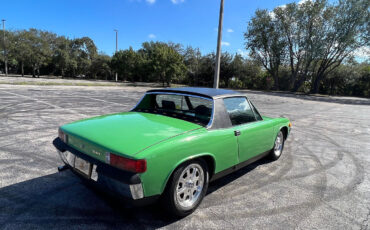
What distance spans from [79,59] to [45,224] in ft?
182

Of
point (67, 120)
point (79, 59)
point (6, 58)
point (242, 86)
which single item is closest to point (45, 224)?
point (67, 120)

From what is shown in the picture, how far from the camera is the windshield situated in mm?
3070

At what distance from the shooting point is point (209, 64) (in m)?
45.3

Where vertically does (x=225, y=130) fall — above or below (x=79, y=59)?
below

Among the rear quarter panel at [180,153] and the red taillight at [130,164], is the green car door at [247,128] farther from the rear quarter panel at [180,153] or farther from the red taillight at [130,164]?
the red taillight at [130,164]

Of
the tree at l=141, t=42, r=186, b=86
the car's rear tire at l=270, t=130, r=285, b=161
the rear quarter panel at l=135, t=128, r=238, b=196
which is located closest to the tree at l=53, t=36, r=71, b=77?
the tree at l=141, t=42, r=186, b=86

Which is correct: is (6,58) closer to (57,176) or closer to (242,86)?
(242,86)

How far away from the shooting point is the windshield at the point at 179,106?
121 inches

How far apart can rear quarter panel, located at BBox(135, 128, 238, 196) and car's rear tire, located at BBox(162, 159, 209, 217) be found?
11cm

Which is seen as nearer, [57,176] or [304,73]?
[57,176]

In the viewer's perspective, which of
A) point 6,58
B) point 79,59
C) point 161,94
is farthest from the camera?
point 79,59

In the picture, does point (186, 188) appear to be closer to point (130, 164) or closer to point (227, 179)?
point (130, 164)

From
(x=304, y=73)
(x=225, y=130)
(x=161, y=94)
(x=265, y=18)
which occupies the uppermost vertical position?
(x=265, y=18)

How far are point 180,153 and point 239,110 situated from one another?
60.8 inches
